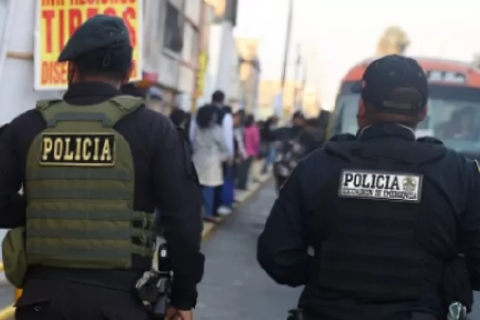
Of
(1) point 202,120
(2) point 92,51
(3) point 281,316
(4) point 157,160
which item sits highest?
(2) point 92,51

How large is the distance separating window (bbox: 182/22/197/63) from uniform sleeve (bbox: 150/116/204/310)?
3201 centimetres

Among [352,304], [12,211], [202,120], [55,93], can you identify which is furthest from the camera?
[202,120]

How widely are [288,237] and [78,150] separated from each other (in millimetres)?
780

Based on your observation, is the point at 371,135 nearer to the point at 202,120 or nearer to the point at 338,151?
the point at 338,151

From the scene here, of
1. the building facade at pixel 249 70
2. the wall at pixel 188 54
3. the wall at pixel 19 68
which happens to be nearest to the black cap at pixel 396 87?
the wall at pixel 19 68

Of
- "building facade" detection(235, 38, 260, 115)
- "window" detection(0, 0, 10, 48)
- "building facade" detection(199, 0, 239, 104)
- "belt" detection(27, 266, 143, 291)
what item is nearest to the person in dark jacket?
"window" detection(0, 0, 10, 48)

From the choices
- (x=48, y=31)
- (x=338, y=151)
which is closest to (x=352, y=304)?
(x=338, y=151)

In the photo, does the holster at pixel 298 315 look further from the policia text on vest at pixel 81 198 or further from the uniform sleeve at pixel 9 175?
the uniform sleeve at pixel 9 175

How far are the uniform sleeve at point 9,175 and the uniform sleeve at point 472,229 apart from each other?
1546 mm

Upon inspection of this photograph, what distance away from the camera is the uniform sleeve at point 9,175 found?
11.0ft

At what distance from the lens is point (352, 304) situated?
10.5ft

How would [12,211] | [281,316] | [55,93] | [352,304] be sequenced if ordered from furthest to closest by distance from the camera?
1. [55,93]
2. [281,316]
3. [12,211]
4. [352,304]

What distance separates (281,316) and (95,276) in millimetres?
4824

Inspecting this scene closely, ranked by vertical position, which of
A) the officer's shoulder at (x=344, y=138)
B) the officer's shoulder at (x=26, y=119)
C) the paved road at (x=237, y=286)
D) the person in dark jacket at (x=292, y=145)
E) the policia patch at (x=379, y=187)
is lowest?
the paved road at (x=237, y=286)
